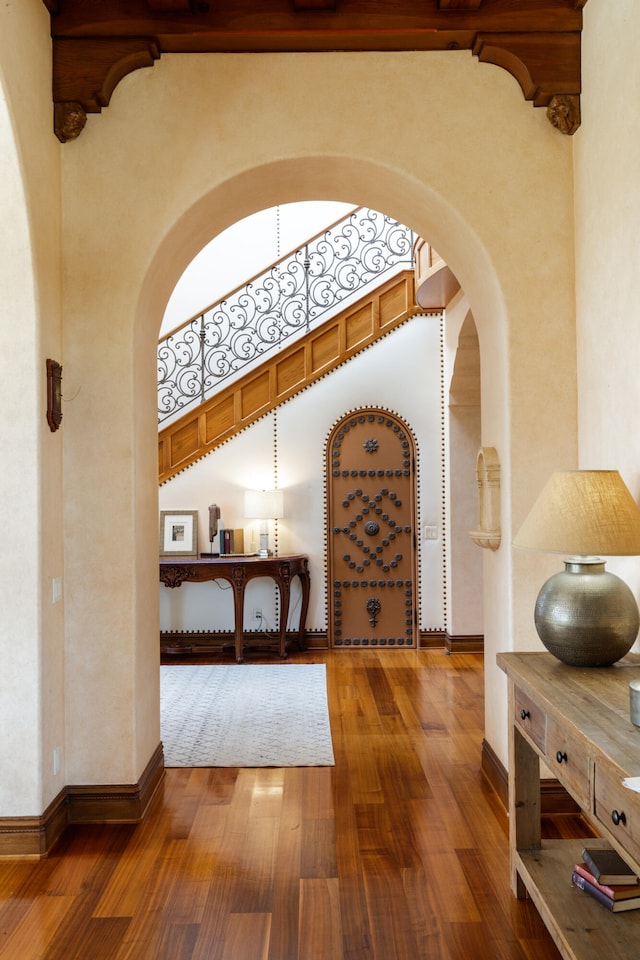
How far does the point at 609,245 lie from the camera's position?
3561 mm

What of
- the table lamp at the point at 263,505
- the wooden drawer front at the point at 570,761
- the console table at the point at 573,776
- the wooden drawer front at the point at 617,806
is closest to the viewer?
the wooden drawer front at the point at 617,806

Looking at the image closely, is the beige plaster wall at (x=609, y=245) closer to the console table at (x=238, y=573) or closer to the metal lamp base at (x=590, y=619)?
the metal lamp base at (x=590, y=619)

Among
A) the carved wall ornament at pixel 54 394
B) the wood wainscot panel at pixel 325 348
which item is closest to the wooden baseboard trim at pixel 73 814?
the carved wall ornament at pixel 54 394

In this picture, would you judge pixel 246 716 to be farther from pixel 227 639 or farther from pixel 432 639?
pixel 432 639

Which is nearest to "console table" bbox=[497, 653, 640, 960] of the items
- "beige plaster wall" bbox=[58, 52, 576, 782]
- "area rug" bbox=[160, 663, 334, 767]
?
"beige plaster wall" bbox=[58, 52, 576, 782]

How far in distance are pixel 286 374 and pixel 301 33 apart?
4.68 meters

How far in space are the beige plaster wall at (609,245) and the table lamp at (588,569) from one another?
0.47 metres

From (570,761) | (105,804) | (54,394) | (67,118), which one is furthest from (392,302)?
(570,761)

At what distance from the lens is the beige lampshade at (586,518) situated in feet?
9.02

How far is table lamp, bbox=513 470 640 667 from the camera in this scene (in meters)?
2.77

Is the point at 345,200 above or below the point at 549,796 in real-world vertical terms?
above

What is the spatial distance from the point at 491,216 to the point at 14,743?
3571 millimetres

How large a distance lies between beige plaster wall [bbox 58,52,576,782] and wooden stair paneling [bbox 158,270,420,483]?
13.9 ft

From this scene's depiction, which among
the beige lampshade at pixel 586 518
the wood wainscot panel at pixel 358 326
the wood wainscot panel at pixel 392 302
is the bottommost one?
the beige lampshade at pixel 586 518
